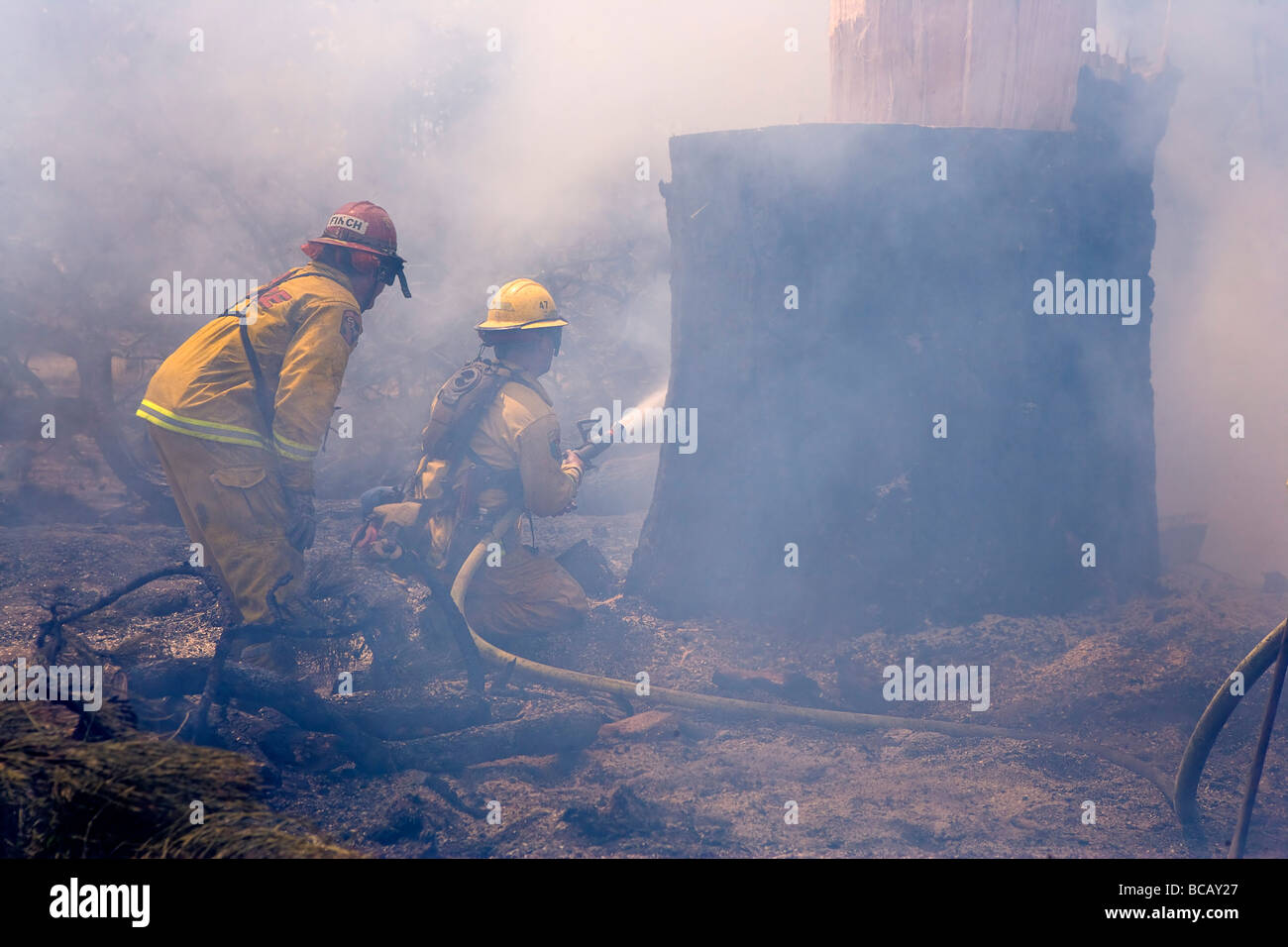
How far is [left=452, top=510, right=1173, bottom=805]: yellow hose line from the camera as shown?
381cm

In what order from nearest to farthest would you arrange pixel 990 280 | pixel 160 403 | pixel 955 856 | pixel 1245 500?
pixel 955 856, pixel 160 403, pixel 990 280, pixel 1245 500

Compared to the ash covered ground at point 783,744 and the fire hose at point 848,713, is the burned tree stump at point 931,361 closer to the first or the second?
the ash covered ground at point 783,744

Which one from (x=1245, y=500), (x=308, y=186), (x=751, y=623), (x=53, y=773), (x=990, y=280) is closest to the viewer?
(x=53, y=773)

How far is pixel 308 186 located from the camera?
8.13 m

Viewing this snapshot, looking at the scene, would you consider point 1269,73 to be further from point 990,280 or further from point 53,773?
point 53,773

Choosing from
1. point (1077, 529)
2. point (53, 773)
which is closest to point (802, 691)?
point (1077, 529)

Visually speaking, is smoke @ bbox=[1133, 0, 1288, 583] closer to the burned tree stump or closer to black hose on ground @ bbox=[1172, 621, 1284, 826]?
the burned tree stump

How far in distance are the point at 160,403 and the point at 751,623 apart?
337 cm

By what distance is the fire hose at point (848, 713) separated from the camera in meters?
3.09

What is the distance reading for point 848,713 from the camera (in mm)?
4086

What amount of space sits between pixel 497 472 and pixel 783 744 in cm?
204
